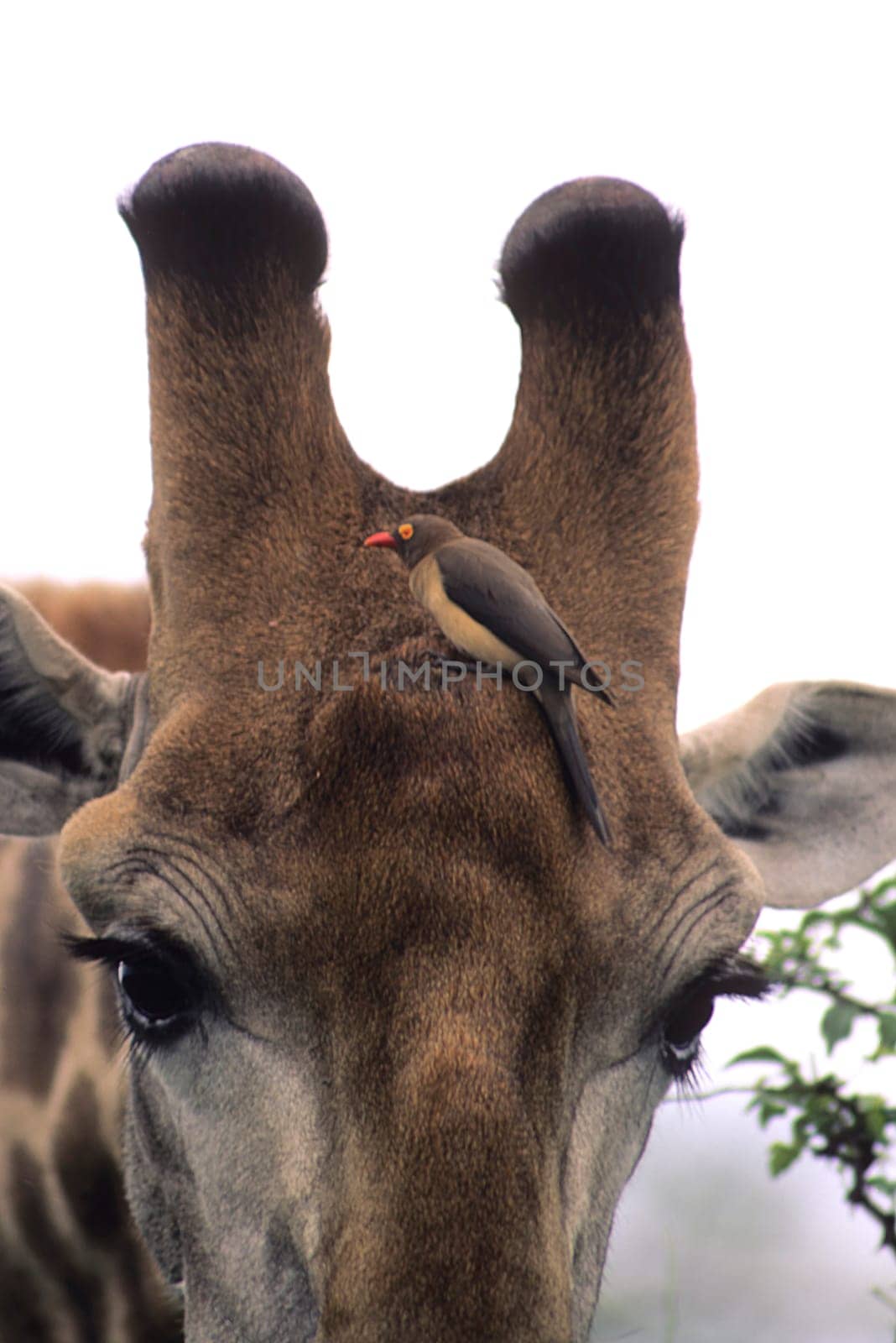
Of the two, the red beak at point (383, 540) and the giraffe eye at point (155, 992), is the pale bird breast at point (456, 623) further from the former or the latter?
the giraffe eye at point (155, 992)

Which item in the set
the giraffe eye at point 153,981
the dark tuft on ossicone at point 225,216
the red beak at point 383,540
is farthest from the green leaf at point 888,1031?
the dark tuft on ossicone at point 225,216

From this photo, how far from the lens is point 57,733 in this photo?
5098 millimetres

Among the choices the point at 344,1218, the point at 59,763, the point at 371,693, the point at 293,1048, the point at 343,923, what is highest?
the point at 59,763

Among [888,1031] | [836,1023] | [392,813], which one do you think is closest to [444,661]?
[392,813]

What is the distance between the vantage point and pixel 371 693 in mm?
3850

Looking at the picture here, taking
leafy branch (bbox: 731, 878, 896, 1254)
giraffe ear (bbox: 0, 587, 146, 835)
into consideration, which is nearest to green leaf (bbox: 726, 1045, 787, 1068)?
leafy branch (bbox: 731, 878, 896, 1254)

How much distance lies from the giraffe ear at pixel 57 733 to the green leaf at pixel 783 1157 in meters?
2.95

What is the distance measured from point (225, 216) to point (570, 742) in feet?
6.56

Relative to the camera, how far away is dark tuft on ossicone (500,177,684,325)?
4.81 metres

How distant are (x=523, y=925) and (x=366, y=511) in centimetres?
137

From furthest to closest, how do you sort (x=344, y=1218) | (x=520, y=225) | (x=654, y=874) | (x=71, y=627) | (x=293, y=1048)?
(x=71, y=627) < (x=520, y=225) < (x=654, y=874) < (x=293, y=1048) < (x=344, y=1218)

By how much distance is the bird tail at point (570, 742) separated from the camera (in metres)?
3.77

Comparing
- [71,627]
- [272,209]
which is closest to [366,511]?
[272,209]

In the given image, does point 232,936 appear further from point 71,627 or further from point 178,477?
point 71,627
